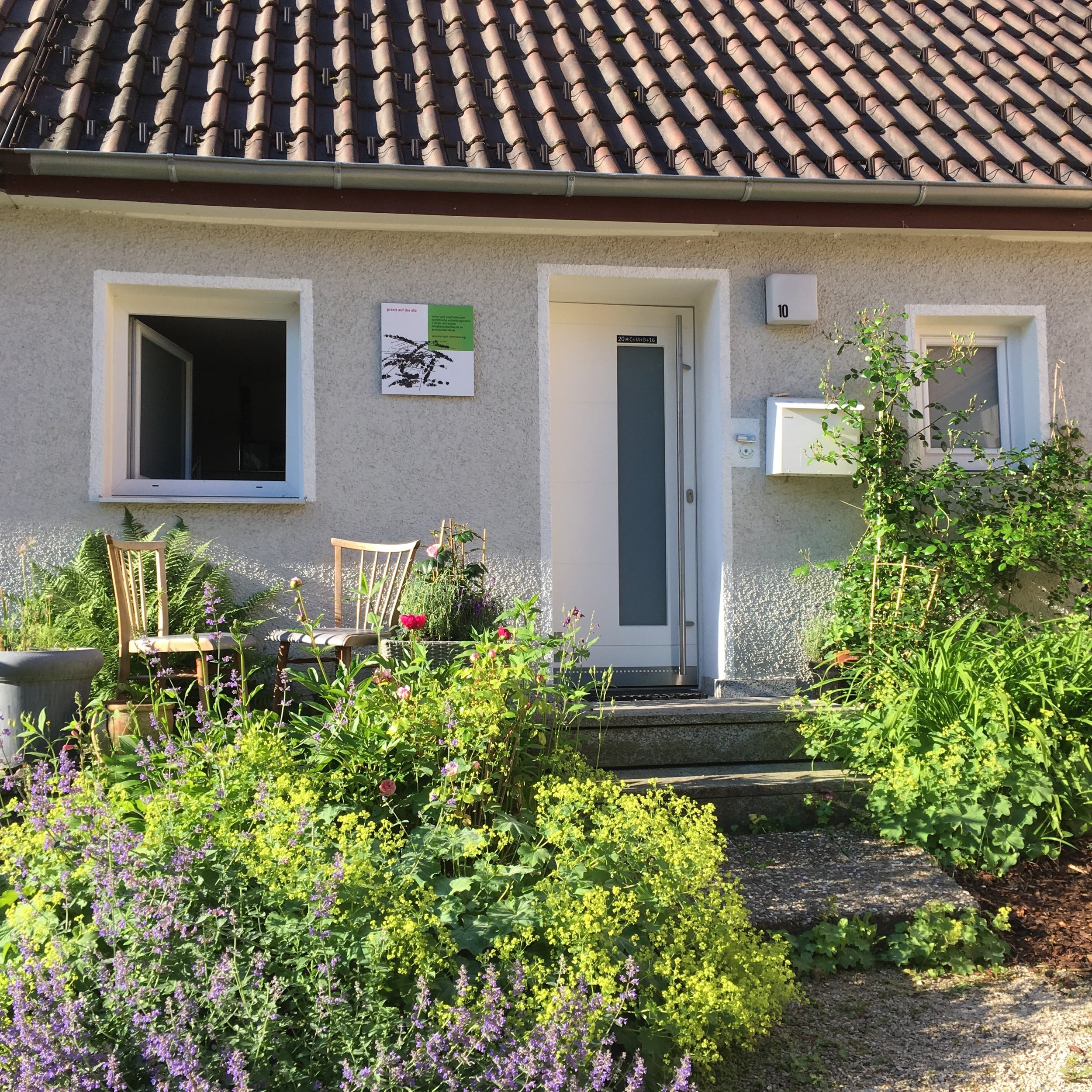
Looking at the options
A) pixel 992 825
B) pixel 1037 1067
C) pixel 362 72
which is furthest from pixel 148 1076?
pixel 362 72

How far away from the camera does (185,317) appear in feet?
18.9

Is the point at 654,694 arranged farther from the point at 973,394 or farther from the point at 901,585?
the point at 973,394

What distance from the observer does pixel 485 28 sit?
6465 mm

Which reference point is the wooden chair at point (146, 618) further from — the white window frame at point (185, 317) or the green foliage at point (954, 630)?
the green foliage at point (954, 630)

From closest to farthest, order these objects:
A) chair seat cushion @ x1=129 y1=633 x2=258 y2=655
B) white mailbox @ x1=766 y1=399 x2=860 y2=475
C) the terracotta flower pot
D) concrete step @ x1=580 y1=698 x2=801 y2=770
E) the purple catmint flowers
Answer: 1. the purple catmint flowers
2. the terracotta flower pot
3. chair seat cushion @ x1=129 y1=633 x2=258 y2=655
4. concrete step @ x1=580 y1=698 x2=801 y2=770
5. white mailbox @ x1=766 y1=399 x2=860 y2=475

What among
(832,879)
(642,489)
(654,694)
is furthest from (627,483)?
(832,879)

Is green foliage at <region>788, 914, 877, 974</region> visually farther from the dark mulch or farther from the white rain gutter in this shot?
the white rain gutter

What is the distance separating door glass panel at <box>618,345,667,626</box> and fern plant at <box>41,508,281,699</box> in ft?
6.67

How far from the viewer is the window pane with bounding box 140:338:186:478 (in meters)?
5.79

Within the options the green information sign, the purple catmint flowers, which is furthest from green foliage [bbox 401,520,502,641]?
the purple catmint flowers

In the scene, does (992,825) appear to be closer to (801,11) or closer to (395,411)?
(395,411)

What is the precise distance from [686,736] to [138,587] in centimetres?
262

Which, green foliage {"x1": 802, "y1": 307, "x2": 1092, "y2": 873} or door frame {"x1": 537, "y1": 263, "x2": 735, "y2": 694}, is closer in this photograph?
green foliage {"x1": 802, "y1": 307, "x2": 1092, "y2": 873}

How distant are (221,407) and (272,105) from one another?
3246mm
